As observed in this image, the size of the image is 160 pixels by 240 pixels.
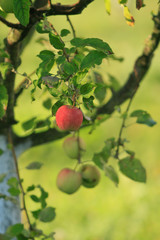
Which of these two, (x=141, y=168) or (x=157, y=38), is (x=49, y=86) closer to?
(x=141, y=168)

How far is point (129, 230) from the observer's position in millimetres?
2613

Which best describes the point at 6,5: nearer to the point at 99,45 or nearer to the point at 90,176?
the point at 99,45

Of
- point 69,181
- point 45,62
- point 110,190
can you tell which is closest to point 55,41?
point 45,62

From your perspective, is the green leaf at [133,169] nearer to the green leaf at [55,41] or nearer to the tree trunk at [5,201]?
the tree trunk at [5,201]

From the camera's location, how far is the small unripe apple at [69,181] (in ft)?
4.12

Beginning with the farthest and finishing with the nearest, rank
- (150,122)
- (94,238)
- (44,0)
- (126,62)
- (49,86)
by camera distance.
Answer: (126,62) → (94,238) → (150,122) → (44,0) → (49,86)

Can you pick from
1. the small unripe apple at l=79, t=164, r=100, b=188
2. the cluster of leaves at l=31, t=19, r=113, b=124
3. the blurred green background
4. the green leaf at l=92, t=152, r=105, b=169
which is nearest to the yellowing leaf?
the cluster of leaves at l=31, t=19, r=113, b=124

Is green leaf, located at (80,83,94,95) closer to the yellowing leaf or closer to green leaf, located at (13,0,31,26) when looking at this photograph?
green leaf, located at (13,0,31,26)

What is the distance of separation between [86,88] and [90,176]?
0.60 metres

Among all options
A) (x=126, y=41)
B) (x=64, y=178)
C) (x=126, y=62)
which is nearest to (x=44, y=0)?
(x=64, y=178)

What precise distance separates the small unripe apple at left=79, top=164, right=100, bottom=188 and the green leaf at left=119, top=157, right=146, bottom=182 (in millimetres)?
129

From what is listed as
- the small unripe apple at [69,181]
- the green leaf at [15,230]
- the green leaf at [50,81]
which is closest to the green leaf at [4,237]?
the green leaf at [15,230]

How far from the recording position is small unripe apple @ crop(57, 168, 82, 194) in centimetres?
125

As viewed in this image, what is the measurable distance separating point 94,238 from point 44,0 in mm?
1889
